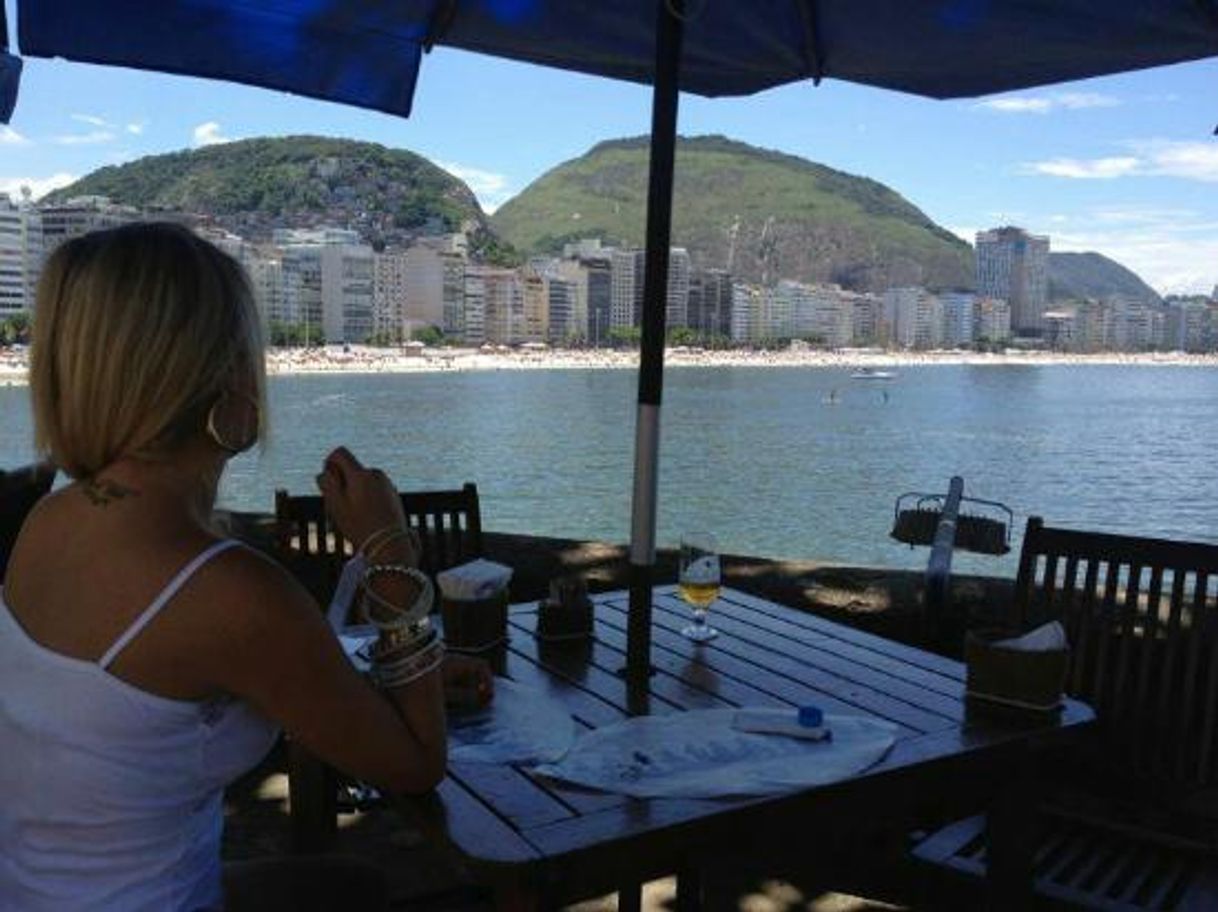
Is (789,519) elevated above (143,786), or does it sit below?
below

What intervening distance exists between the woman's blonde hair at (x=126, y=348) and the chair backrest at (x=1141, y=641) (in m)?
1.61

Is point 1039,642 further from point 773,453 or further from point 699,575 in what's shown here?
point 773,453

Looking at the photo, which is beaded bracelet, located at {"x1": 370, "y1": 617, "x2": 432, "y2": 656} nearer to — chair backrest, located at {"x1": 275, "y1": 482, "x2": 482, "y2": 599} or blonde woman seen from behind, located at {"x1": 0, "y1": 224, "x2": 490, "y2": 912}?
blonde woman seen from behind, located at {"x1": 0, "y1": 224, "x2": 490, "y2": 912}

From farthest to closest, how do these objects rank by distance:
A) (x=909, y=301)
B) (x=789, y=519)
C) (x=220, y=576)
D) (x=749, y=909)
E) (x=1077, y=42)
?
(x=909, y=301)
(x=789, y=519)
(x=749, y=909)
(x=1077, y=42)
(x=220, y=576)

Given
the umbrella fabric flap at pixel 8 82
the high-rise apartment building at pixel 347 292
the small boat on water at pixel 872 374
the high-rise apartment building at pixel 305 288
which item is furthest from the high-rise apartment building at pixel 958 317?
the umbrella fabric flap at pixel 8 82

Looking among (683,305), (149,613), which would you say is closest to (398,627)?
(149,613)

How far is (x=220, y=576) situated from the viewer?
0.98 metres

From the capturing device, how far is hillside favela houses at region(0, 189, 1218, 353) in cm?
7562

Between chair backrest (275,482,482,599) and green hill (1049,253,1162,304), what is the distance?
423 ft

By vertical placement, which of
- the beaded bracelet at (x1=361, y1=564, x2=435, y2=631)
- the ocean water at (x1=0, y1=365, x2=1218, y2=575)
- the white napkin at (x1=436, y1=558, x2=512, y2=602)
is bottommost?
the ocean water at (x1=0, y1=365, x2=1218, y2=575)

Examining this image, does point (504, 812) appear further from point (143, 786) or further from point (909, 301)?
point (909, 301)

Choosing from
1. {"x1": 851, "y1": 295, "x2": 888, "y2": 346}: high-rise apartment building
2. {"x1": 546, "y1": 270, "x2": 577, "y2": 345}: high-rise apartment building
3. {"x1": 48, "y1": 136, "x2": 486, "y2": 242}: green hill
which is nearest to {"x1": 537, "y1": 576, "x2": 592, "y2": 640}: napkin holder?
{"x1": 48, "y1": 136, "x2": 486, "y2": 242}: green hill

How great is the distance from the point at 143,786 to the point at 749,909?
1.64 meters

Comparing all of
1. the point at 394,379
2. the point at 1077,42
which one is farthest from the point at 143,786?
the point at 394,379
